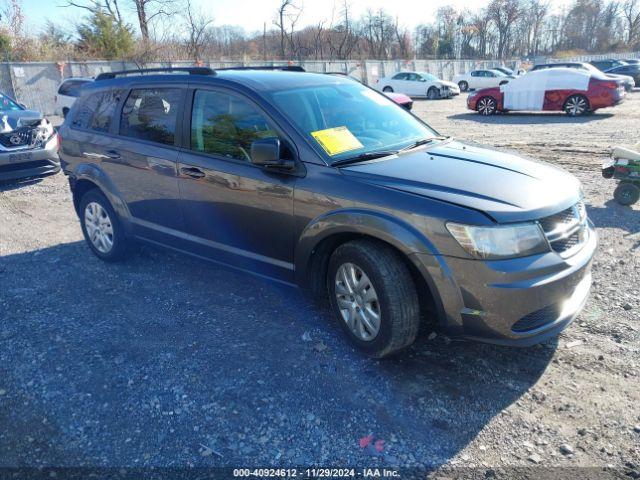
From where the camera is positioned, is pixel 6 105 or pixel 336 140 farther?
pixel 6 105

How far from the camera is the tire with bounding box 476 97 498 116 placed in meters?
18.0

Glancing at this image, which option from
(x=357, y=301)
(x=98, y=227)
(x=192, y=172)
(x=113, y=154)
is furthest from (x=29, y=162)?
(x=357, y=301)

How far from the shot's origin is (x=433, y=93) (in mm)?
27750

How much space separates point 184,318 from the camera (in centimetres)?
398

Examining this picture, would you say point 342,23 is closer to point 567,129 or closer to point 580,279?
point 567,129

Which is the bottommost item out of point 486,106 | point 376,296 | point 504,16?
point 376,296

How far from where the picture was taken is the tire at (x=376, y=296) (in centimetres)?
298

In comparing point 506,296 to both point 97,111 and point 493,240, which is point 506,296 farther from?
point 97,111

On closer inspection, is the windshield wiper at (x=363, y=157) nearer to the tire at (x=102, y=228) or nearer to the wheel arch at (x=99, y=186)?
the wheel arch at (x=99, y=186)

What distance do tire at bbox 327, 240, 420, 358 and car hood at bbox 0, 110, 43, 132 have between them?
25.4 feet

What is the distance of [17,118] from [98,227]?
506 centimetres

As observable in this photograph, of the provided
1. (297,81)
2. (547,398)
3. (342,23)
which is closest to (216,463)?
(547,398)

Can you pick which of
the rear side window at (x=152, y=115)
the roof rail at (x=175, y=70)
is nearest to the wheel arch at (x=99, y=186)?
the rear side window at (x=152, y=115)

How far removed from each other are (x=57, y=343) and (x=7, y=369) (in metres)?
0.37
